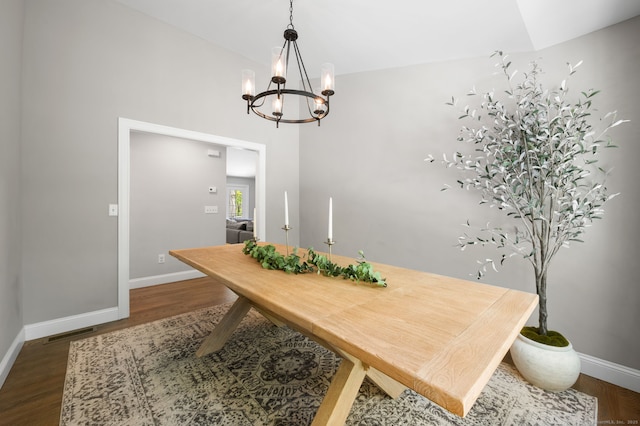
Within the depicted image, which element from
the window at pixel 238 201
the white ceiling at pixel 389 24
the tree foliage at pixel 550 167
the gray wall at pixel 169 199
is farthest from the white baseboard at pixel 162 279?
the window at pixel 238 201

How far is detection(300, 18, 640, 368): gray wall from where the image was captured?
1.71 meters

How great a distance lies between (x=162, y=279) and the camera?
375 centimetres

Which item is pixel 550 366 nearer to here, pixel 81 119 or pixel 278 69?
pixel 278 69

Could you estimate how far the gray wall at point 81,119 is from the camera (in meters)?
2.15

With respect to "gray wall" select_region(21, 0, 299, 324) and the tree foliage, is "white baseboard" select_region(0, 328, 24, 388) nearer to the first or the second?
"gray wall" select_region(21, 0, 299, 324)

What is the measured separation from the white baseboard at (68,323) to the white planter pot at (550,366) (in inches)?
128

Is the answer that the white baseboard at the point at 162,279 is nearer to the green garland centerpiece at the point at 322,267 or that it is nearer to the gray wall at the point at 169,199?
the gray wall at the point at 169,199

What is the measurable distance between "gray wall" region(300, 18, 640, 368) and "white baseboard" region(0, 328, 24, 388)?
2.74 m

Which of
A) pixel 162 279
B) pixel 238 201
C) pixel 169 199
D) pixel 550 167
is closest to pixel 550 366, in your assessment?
pixel 550 167

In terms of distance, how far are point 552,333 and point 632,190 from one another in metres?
1.01

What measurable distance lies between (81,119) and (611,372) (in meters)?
4.31

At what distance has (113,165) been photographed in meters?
2.46

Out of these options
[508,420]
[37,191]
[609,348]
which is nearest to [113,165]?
[37,191]

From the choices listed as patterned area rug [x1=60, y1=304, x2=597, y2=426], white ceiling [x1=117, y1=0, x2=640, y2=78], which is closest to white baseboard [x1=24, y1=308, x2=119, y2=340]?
patterned area rug [x1=60, y1=304, x2=597, y2=426]
